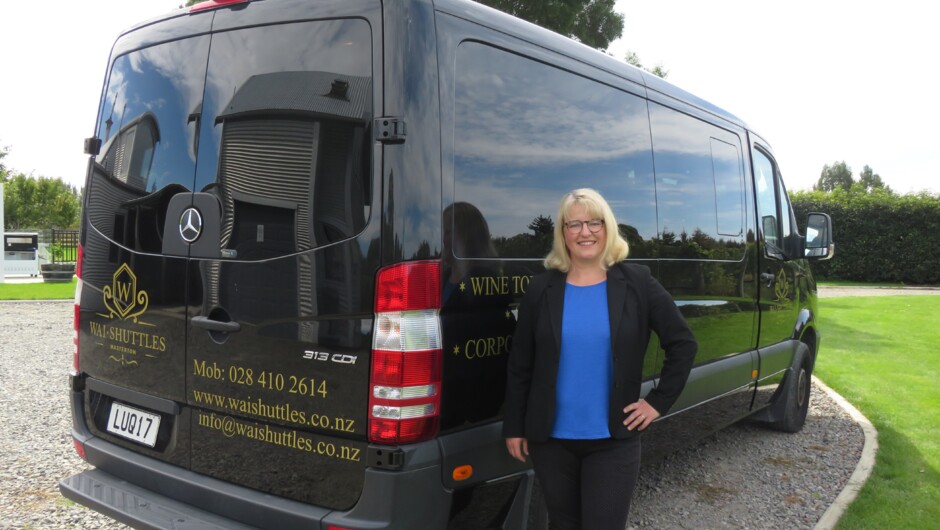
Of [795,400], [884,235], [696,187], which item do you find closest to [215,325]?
[696,187]

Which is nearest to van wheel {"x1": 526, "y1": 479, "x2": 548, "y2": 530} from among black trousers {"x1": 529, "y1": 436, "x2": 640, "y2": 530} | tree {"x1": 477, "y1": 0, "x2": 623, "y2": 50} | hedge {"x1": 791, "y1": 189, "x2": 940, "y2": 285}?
black trousers {"x1": 529, "y1": 436, "x2": 640, "y2": 530}

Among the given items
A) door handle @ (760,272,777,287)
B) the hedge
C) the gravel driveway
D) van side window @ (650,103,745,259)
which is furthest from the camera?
the hedge

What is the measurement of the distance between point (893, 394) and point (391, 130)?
7154mm

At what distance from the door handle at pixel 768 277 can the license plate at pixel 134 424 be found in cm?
394

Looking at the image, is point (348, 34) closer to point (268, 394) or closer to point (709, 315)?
point (268, 394)

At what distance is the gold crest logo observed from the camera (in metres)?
2.93

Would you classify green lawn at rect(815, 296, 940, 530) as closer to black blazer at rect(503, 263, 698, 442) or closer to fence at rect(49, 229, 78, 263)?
black blazer at rect(503, 263, 698, 442)

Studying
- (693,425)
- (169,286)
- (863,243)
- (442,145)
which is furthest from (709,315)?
(863,243)

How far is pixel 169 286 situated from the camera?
9.18ft

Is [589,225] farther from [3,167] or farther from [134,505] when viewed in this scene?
[3,167]

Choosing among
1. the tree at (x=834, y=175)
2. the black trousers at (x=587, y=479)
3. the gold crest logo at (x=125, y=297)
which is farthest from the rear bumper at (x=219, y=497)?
the tree at (x=834, y=175)

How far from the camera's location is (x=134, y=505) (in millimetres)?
2785

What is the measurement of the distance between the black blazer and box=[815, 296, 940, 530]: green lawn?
89.5 inches

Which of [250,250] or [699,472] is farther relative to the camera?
[699,472]
